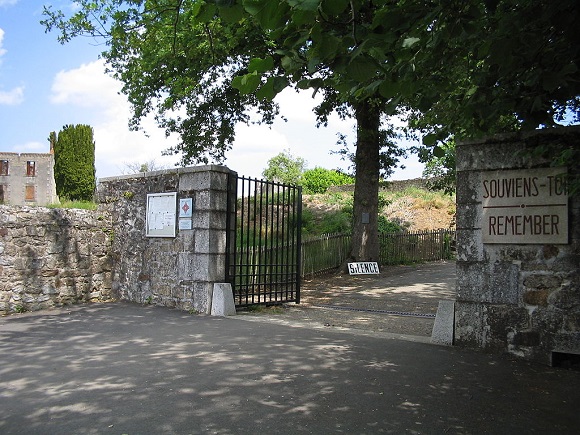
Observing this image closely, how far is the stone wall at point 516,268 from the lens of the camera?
5363mm

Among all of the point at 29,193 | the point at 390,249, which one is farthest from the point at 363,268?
the point at 29,193

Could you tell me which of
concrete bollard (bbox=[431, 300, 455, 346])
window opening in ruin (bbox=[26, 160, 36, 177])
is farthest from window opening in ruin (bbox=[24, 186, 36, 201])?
concrete bollard (bbox=[431, 300, 455, 346])

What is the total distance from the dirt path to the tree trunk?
1.29 m

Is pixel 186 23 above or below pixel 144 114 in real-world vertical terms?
above

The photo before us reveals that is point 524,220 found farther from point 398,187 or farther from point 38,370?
point 398,187

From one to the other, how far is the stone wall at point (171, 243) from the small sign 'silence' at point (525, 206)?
445cm

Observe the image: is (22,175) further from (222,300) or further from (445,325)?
(445,325)

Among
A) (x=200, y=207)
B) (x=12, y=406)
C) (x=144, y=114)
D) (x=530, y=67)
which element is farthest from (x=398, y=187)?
(x=12, y=406)

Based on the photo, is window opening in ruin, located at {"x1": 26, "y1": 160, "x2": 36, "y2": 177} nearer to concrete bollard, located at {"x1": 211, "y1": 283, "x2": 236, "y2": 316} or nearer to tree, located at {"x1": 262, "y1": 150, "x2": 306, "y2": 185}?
tree, located at {"x1": 262, "y1": 150, "x2": 306, "y2": 185}

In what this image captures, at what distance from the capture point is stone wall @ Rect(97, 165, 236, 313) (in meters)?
8.33

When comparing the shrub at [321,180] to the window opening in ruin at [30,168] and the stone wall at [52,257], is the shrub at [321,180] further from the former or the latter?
the window opening in ruin at [30,168]

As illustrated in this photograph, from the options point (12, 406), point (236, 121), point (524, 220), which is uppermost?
point (236, 121)

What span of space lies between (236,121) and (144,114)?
3088 mm

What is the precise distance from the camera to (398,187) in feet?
107
